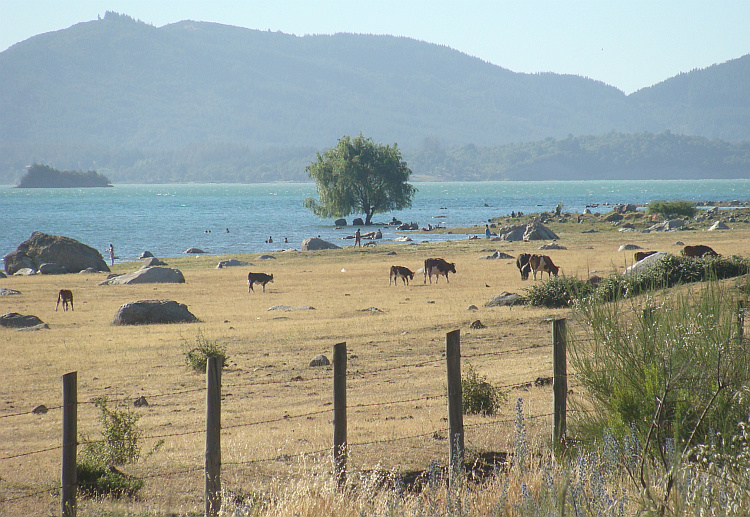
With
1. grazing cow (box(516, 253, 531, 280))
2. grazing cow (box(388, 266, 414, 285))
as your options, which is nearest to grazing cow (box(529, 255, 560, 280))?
grazing cow (box(516, 253, 531, 280))

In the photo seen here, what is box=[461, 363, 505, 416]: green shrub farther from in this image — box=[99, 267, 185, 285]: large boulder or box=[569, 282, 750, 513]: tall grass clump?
box=[99, 267, 185, 285]: large boulder

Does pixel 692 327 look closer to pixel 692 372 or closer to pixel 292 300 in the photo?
pixel 692 372

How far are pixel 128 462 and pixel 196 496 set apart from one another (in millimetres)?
1576

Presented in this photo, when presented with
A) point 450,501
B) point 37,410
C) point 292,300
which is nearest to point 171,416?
point 37,410

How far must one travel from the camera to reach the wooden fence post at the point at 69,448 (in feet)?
21.0

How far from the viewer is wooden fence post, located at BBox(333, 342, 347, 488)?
7008 millimetres

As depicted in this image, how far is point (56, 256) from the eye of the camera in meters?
46.3

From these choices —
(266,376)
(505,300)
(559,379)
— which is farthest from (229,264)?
(559,379)

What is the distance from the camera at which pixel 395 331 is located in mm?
19047

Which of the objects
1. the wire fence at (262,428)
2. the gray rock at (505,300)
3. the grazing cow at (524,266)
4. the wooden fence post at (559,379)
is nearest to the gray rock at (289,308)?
the gray rock at (505,300)

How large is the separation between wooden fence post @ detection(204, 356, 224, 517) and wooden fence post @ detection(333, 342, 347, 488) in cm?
111

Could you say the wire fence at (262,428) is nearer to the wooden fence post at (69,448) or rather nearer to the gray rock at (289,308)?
the wooden fence post at (69,448)

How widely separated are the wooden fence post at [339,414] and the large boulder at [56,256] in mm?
41617

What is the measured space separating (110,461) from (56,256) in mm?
41521
